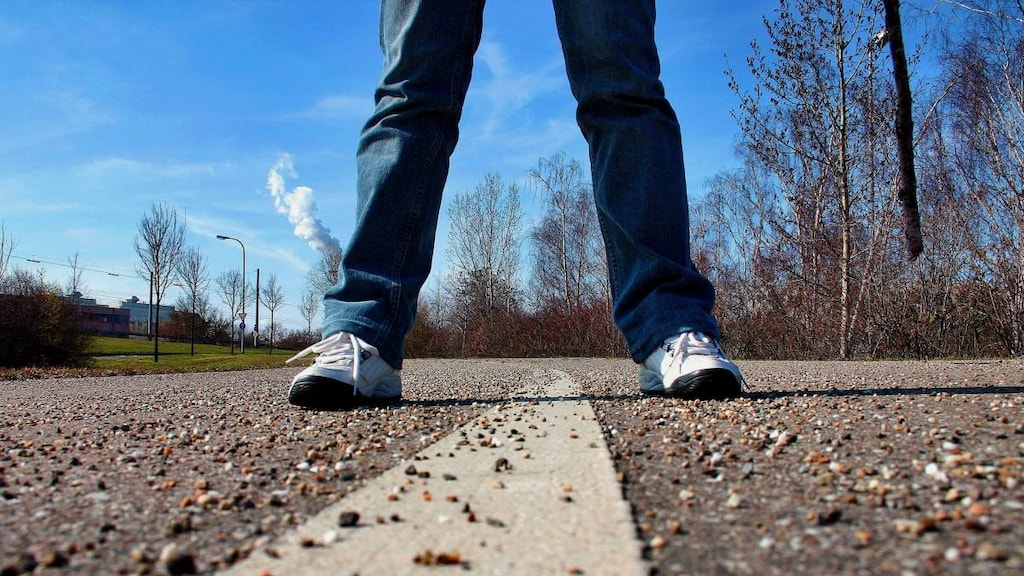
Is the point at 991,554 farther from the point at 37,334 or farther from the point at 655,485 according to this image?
the point at 37,334

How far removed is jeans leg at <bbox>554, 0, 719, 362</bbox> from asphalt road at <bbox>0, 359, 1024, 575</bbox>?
50 cm

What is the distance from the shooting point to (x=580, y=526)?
0.70 m

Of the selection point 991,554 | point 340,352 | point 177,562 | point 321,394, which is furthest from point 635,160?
point 177,562

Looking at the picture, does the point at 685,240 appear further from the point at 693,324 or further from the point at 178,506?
→ the point at 178,506

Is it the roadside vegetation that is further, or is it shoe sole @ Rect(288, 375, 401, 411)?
the roadside vegetation

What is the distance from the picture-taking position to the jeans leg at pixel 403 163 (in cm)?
198

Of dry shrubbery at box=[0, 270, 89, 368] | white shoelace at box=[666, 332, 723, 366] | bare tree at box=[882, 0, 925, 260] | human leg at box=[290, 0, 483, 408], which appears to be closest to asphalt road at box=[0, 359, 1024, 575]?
white shoelace at box=[666, 332, 723, 366]

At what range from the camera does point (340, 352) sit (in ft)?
6.02

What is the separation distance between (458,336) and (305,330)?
3460cm

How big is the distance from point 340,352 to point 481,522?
1193 millimetres

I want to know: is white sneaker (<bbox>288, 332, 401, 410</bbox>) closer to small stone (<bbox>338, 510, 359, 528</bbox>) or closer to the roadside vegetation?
small stone (<bbox>338, 510, 359, 528</bbox>)

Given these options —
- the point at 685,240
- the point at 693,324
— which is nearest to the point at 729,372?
the point at 693,324

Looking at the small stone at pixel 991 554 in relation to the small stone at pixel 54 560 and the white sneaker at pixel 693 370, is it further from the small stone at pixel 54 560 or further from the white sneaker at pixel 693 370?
the white sneaker at pixel 693 370

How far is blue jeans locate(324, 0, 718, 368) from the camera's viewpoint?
200cm
